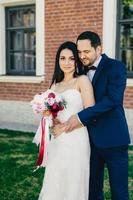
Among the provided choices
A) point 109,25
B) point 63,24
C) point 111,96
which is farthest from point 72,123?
point 63,24

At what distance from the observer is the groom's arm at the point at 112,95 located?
3174 mm

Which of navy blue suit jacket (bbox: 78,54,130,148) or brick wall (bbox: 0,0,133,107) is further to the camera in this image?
brick wall (bbox: 0,0,133,107)

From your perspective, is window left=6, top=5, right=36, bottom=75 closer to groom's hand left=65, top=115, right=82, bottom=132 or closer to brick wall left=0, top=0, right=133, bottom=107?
brick wall left=0, top=0, right=133, bottom=107

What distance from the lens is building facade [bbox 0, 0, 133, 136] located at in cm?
856

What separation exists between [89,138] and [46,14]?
21.4ft

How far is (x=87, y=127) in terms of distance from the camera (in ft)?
11.3

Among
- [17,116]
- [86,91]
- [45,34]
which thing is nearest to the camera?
[86,91]

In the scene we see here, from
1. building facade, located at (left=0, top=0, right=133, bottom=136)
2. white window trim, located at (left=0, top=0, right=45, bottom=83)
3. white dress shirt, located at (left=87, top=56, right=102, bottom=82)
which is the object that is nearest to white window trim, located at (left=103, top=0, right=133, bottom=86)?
building facade, located at (left=0, top=0, right=133, bottom=136)

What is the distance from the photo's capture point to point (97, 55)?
130 inches

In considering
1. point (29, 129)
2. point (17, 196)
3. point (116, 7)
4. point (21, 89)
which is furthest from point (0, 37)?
point (17, 196)

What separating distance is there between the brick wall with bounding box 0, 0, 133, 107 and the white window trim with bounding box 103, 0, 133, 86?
0.43 ft

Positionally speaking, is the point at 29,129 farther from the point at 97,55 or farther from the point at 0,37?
the point at 97,55

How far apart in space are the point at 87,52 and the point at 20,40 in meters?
7.55

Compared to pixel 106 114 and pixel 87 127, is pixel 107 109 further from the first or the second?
pixel 87 127
